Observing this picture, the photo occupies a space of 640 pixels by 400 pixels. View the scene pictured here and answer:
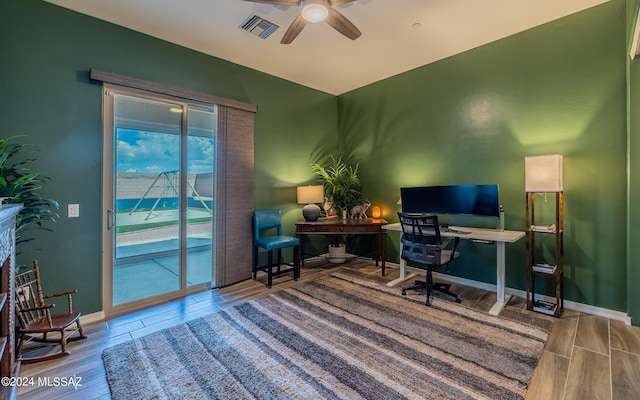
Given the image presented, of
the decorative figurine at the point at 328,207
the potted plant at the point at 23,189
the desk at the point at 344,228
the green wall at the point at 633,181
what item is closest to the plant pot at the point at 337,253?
the decorative figurine at the point at 328,207

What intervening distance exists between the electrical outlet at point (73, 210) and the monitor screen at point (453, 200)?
3729 mm

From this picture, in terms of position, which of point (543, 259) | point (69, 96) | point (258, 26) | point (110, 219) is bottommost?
point (543, 259)

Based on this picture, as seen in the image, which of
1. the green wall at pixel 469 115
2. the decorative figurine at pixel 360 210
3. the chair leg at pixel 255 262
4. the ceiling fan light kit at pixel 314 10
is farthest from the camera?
the decorative figurine at pixel 360 210

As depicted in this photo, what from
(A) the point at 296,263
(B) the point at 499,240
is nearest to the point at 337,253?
(A) the point at 296,263

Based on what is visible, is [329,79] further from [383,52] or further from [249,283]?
[249,283]

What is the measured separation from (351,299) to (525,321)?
1.67m

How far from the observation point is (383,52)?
143 inches

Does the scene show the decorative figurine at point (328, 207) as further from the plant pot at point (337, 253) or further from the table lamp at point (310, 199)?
the plant pot at point (337, 253)

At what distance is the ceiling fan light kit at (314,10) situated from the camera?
218 cm

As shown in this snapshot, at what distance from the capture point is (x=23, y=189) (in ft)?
7.22

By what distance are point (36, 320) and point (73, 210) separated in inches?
37.6

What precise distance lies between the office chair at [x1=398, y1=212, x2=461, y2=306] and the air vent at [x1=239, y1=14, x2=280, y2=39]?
2447 millimetres

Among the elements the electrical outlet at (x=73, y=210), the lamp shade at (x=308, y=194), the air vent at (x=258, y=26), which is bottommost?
the electrical outlet at (x=73, y=210)

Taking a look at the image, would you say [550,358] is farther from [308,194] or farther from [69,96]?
[69,96]
